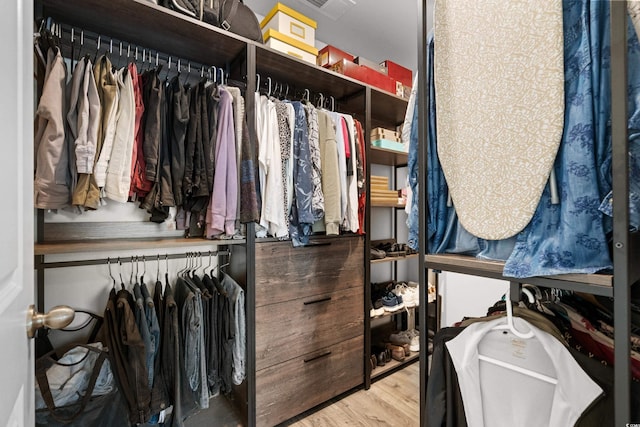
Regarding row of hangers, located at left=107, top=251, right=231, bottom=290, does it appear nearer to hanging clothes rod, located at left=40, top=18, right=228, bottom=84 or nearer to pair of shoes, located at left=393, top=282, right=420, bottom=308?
hanging clothes rod, located at left=40, top=18, right=228, bottom=84

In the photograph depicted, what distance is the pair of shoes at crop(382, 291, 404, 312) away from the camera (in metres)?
2.29

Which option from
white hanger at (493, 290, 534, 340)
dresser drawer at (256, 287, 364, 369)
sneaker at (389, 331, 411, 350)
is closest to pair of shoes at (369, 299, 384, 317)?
dresser drawer at (256, 287, 364, 369)

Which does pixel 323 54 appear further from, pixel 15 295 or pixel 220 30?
pixel 15 295

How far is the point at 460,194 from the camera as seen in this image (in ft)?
2.74

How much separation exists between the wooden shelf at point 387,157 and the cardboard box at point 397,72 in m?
0.61

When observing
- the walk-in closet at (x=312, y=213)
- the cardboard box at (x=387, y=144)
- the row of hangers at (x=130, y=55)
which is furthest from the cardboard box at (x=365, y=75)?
the cardboard box at (x=387, y=144)

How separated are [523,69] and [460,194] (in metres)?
0.33

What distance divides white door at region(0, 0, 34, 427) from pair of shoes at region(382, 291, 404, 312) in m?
2.04

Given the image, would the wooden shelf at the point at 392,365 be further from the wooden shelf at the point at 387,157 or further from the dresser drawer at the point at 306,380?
the wooden shelf at the point at 387,157

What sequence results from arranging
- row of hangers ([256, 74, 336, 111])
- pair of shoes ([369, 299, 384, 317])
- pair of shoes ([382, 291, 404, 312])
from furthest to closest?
1. pair of shoes ([382, 291, 404, 312])
2. pair of shoes ([369, 299, 384, 317])
3. row of hangers ([256, 74, 336, 111])

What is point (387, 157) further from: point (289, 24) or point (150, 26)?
point (150, 26)

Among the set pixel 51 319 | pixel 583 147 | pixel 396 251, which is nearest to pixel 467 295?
pixel 396 251

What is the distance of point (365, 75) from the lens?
2.07 m

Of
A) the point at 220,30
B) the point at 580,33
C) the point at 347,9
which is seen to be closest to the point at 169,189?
the point at 220,30
